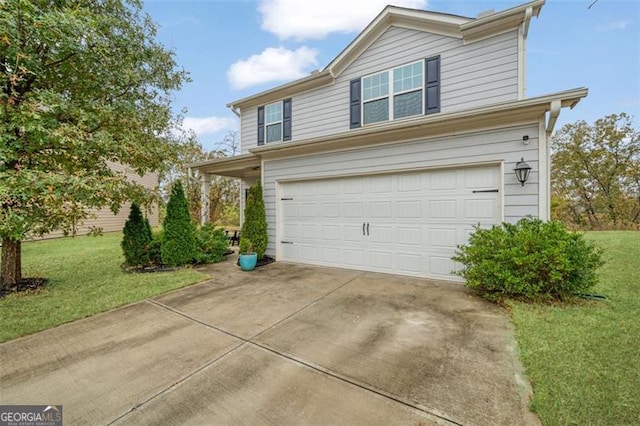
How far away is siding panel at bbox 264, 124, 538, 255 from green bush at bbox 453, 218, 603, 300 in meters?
0.57

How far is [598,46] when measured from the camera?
23.8 feet

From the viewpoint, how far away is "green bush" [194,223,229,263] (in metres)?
7.05

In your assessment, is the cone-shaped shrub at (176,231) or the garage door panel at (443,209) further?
the cone-shaped shrub at (176,231)

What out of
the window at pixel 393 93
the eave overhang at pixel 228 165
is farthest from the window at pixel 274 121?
the window at pixel 393 93

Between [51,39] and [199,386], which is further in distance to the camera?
[51,39]

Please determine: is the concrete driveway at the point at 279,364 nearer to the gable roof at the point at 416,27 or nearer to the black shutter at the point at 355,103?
the black shutter at the point at 355,103

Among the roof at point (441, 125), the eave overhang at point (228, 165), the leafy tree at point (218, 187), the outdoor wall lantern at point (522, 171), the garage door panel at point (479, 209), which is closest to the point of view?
the roof at point (441, 125)

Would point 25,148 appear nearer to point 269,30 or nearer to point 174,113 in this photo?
point 174,113

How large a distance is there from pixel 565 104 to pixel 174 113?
7360 mm

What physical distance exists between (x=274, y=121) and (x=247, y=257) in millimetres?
5108

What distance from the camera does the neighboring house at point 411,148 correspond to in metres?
4.71

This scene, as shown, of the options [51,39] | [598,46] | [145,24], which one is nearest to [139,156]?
[51,39]

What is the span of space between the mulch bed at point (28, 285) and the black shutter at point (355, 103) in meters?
7.65

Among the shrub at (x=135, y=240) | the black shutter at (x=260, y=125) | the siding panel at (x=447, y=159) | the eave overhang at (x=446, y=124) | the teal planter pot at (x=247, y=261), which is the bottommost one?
the teal planter pot at (x=247, y=261)
